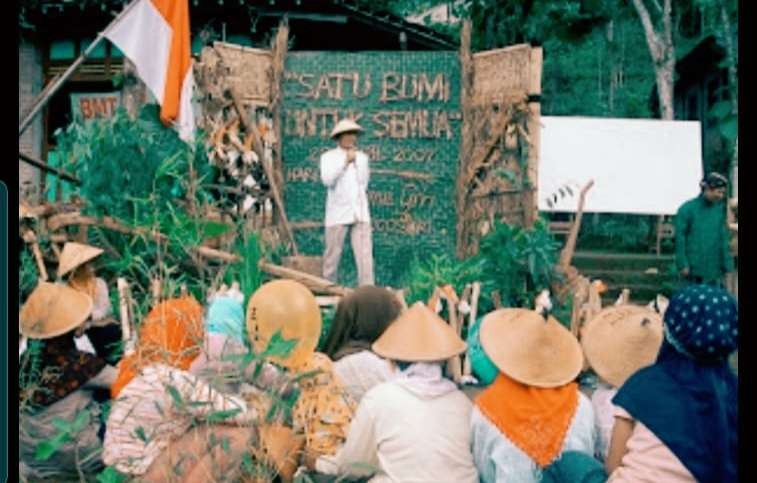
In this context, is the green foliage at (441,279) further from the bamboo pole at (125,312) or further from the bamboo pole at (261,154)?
the bamboo pole at (261,154)

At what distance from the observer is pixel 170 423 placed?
4582 mm

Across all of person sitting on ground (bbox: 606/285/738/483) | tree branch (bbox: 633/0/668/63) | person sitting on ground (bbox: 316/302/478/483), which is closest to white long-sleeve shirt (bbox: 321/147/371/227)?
tree branch (bbox: 633/0/668/63)

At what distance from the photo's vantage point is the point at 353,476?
464 cm

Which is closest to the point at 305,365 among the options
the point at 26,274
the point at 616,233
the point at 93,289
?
the point at 26,274

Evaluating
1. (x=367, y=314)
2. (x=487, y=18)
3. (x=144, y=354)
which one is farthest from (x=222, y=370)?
(x=487, y=18)

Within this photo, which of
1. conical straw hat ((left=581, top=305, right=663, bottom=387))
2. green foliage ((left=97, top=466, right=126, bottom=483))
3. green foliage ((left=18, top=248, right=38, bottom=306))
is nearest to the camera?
green foliage ((left=97, top=466, right=126, bottom=483))

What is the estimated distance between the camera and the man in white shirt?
10242 mm

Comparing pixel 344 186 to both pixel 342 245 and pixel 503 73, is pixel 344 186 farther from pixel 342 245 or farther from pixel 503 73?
pixel 503 73

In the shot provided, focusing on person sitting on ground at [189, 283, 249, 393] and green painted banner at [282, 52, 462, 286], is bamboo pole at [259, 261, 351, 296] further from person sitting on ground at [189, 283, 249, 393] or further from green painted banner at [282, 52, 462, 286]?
green painted banner at [282, 52, 462, 286]

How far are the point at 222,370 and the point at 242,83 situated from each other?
22.4 ft

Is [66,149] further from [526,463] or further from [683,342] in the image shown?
[683,342]

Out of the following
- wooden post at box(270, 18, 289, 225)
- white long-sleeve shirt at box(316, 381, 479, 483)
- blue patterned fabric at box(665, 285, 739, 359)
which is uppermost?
wooden post at box(270, 18, 289, 225)

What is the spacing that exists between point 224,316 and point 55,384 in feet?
2.80

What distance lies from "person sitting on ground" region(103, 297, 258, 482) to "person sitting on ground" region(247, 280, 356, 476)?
26 cm
